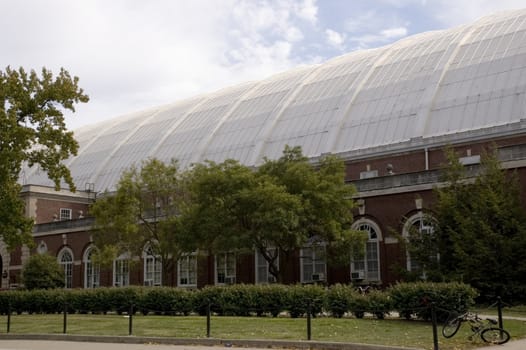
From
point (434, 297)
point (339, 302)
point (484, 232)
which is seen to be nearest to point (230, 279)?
point (484, 232)

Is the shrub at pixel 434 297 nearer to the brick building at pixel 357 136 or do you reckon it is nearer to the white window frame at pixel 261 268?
the brick building at pixel 357 136

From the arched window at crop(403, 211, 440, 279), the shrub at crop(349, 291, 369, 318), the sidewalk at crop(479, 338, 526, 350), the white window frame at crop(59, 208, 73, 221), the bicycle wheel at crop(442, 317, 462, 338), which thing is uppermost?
the white window frame at crop(59, 208, 73, 221)

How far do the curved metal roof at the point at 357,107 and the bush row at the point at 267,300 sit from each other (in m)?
18.0

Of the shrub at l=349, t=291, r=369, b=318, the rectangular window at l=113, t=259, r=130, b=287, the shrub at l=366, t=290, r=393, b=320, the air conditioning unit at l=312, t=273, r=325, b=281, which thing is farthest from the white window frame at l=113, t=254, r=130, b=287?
the shrub at l=366, t=290, r=393, b=320

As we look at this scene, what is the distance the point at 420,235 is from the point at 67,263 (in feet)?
102

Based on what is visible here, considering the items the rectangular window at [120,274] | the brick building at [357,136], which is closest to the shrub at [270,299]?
the brick building at [357,136]

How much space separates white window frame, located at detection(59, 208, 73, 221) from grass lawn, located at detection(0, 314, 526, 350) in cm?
3333

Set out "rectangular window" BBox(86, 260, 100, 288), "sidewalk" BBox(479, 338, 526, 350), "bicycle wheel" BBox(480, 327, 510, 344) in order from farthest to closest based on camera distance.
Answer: "rectangular window" BBox(86, 260, 100, 288), "bicycle wheel" BBox(480, 327, 510, 344), "sidewalk" BBox(479, 338, 526, 350)

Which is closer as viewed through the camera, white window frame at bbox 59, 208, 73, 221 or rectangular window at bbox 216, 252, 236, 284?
rectangular window at bbox 216, 252, 236, 284

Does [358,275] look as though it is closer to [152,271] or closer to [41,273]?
[152,271]

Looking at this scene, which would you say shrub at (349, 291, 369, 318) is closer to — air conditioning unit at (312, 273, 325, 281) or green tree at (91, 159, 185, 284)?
air conditioning unit at (312, 273, 325, 281)

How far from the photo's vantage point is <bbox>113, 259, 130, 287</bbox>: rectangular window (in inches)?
1992

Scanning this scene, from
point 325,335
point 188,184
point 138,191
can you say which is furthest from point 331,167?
point 325,335

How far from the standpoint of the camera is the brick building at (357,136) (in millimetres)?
39750
